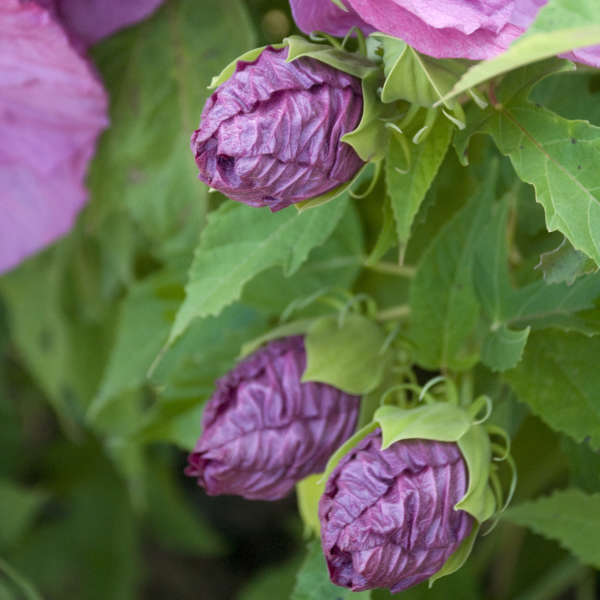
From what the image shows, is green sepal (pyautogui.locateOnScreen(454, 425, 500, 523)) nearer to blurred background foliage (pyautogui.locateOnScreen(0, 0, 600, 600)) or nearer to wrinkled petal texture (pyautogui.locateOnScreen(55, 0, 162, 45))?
blurred background foliage (pyautogui.locateOnScreen(0, 0, 600, 600))

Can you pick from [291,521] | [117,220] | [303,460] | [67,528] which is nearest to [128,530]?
[67,528]

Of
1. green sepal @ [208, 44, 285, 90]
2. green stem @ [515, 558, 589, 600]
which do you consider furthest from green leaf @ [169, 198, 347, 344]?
green stem @ [515, 558, 589, 600]

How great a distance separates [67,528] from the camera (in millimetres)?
1121

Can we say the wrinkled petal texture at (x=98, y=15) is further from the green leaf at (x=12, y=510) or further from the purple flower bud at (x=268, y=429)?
the green leaf at (x=12, y=510)

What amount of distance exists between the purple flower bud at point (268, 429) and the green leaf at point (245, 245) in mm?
42

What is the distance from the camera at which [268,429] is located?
41 centimetres

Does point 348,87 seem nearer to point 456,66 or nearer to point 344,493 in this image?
point 456,66

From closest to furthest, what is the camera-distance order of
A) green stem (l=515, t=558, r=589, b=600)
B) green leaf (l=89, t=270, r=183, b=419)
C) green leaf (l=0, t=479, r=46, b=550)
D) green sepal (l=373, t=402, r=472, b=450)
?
green sepal (l=373, t=402, r=472, b=450)
green leaf (l=89, t=270, r=183, b=419)
green stem (l=515, t=558, r=589, b=600)
green leaf (l=0, t=479, r=46, b=550)

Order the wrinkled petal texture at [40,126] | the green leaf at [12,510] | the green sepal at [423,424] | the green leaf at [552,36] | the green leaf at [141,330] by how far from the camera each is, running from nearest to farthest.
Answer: the green leaf at [552,36]
the green sepal at [423,424]
the wrinkled petal texture at [40,126]
the green leaf at [141,330]
the green leaf at [12,510]

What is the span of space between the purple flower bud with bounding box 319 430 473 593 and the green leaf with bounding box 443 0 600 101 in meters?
0.15

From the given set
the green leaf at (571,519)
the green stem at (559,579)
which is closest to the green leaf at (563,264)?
the green leaf at (571,519)

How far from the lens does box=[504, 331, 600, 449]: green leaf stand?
0.42m

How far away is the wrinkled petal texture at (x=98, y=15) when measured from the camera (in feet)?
1.77

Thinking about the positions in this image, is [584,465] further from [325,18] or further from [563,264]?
[325,18]
